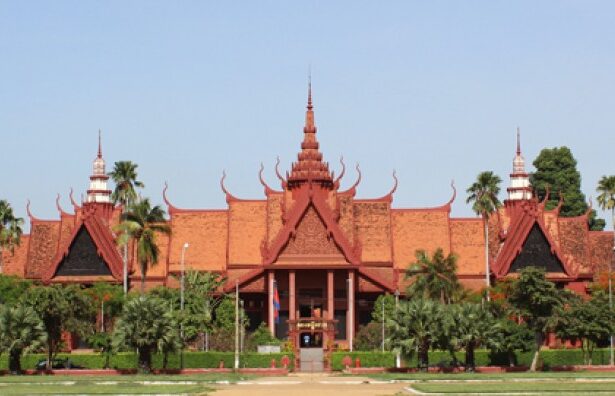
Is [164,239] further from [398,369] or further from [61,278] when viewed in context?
[398,369]

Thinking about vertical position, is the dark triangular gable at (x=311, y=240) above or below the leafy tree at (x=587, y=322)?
above

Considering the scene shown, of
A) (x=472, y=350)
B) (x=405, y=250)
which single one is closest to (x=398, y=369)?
(x=472, y=350)

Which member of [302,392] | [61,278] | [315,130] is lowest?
[302,392]

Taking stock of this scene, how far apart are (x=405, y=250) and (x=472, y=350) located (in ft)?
89.5

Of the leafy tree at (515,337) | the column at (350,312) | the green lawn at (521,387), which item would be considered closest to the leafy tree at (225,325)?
the column at (350,312)

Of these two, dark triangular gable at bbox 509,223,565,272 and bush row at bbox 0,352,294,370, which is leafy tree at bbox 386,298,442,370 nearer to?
bush row at bbox 0,352,294,370

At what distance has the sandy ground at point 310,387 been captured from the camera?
190 feet

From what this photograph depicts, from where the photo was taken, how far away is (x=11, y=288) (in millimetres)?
94750

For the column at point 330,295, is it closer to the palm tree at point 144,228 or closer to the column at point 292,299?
the column at point 292,299

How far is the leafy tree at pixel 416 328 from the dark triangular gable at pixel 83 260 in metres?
32.5

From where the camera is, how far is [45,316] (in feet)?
255

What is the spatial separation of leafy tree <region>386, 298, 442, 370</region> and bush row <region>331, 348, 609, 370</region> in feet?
8.01

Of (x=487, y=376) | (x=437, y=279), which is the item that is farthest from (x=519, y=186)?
(x=487, y=376)

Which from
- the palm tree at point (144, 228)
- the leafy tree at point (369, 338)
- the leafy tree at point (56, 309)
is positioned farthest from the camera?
the leafy tree at point (369, 338)
